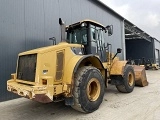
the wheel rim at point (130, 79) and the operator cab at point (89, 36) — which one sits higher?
the operator cab at point (89, 36)

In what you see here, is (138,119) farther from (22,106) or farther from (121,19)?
(121,19)

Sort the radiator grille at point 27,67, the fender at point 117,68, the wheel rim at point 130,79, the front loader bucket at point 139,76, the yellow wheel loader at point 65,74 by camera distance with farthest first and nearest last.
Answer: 1. the front loader bucket at point 139,76
2. the wheel rim at point 130,79
3. the fender at point 117,68
4. the radiator grille at point 27,67
5. the yellow wheel loader at point 65,74

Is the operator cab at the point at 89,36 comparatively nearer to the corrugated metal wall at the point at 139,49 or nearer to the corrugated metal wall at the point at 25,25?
the corrugated metal wall at the point at 25,25

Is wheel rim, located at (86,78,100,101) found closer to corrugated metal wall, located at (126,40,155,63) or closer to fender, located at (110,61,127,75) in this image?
fender, located at (110,61,127,75)

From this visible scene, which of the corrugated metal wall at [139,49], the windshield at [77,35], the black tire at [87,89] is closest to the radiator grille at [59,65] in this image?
the black tire at [87,89]

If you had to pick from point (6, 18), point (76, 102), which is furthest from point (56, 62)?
point (6, 18)

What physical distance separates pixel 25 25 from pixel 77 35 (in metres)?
2.60

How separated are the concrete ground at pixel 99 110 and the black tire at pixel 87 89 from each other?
25 cm

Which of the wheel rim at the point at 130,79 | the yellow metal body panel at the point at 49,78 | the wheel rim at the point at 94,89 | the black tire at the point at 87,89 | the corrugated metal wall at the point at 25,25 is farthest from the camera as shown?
the wheel rim at the point at 130,79

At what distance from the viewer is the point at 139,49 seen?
97.7ft

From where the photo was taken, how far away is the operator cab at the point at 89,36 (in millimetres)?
6270

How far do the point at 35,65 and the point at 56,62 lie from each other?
0.53 m

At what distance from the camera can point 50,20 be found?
9.17 m

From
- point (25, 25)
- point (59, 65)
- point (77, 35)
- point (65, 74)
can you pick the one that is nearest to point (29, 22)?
point (25, 25)
